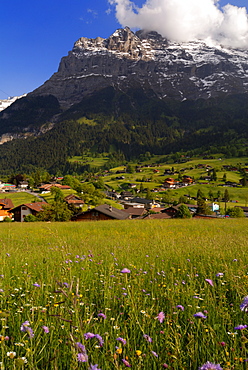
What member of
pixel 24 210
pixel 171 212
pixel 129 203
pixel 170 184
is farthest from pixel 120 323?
pixel 170 184

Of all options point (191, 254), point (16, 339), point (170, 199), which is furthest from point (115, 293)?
point (170, 199)

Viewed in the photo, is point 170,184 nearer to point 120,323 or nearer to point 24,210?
point 24,210

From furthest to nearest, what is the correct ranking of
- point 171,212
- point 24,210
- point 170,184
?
point 170,184 < point 171,212 < point 24,210

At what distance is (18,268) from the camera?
6.04 meters

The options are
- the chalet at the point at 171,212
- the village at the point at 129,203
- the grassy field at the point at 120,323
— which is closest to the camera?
the grassy field at the point at 120,323

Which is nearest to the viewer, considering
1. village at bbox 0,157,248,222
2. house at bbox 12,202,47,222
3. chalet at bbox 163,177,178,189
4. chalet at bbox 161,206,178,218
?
village at bbox 0,157,248,222

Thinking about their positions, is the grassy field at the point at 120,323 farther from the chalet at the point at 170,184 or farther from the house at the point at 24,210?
the chalet at the point at 170,184

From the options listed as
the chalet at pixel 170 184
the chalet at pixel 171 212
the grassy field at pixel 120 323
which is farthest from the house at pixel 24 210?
the chalet at pixel 170 184

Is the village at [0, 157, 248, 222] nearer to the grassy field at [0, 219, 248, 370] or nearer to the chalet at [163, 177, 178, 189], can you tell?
the chalet at [163, 177, 178, 189]

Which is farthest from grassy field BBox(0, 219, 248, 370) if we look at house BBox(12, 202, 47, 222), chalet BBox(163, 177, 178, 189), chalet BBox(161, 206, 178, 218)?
chalet BBox(163, 177, 178, 189)

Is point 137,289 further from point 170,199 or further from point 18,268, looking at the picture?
point 170,199

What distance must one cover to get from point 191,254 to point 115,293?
4.21 m

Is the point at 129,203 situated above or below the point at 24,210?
above

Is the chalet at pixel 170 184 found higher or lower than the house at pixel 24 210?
higher
